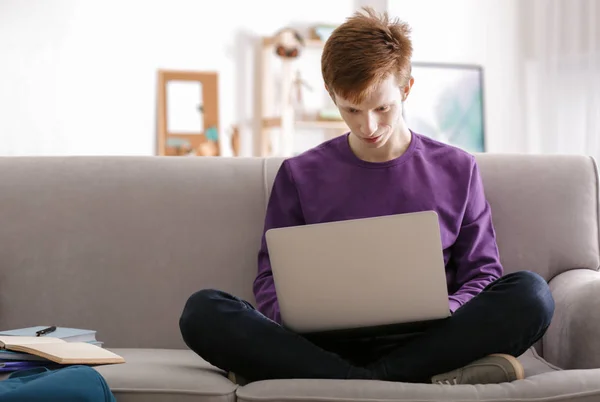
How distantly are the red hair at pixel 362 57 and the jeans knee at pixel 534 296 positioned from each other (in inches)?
19.2

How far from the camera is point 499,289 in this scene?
1494 mm

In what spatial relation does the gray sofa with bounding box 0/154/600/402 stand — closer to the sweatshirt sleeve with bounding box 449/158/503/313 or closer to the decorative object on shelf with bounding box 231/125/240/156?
the sweatshirt sleeve with bounding box 449/158/503/313

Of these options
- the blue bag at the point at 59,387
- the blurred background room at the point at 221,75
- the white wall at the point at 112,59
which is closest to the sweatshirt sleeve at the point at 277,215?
the blue bag at the point at 59,387

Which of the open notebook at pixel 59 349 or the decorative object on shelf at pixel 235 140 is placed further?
the decorative object on shelf at pixel 235 140

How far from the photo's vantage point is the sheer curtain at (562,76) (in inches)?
143

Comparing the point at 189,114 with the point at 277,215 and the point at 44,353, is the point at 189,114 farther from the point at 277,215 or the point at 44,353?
the point at 44,353

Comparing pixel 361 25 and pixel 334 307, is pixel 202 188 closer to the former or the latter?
pixel 361 25

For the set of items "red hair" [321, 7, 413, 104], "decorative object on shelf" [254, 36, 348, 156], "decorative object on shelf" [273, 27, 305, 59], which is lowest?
"red hair" [321, 7, 413, 104]

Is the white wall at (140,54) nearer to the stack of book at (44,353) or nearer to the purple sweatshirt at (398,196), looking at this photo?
the purple sweatshirt at (398,196)

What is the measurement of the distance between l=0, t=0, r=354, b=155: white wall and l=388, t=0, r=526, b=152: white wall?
60cm

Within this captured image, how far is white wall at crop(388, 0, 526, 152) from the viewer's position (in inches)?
170

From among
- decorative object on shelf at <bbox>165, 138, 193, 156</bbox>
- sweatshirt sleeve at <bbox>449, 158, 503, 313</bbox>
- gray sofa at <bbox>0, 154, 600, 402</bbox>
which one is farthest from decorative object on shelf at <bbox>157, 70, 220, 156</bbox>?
sweatshirt sleeve at <bbox>449, 158, 503, 313</bbox>

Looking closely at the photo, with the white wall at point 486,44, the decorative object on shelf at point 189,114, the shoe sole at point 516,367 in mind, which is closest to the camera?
the shoe sole at point 516,367

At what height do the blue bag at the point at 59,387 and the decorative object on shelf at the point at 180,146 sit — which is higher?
the decorative object on shelf at the point at 180,146
